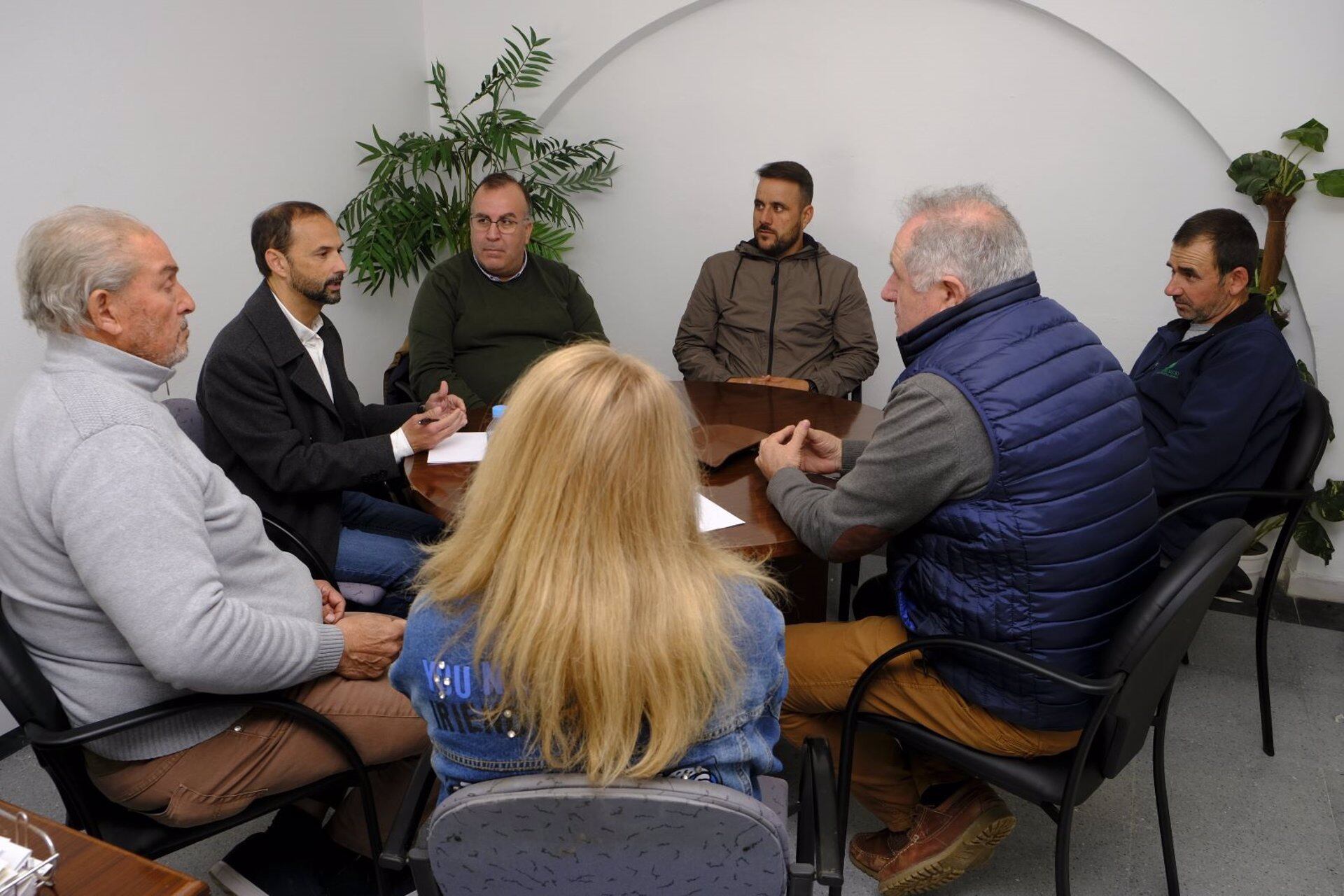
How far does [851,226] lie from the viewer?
13.7 ft

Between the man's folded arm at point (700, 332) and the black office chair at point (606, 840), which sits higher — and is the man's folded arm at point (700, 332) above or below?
above

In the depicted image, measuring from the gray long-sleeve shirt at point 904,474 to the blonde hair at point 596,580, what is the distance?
659 mm

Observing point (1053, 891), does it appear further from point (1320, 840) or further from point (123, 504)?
point (123, 504)

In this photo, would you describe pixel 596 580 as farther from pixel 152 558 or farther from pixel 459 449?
pixel 459 449

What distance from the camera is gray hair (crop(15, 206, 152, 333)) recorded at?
1.57 metres

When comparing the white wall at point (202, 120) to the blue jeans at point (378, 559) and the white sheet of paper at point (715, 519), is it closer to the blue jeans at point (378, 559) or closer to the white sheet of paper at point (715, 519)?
the blue jeans at point (378, 559)

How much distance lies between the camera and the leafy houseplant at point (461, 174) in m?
3.96

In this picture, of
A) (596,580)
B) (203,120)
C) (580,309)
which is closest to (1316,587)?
(580,309)

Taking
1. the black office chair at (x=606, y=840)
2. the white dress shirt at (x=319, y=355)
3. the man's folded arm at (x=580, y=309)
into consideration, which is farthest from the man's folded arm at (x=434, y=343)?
the black office chair at (x=606, y=840)

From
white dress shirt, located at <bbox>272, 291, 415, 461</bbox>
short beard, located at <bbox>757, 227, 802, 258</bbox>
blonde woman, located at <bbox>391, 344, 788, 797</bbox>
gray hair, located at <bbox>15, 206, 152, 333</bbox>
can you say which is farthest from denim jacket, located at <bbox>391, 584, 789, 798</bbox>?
short beard, located at <bbox>757, 227, 802, 258</bbox>

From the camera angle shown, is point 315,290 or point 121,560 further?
point 315,290

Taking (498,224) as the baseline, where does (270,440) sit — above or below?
below

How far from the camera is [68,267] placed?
1570 mm

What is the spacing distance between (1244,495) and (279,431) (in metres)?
2.34
